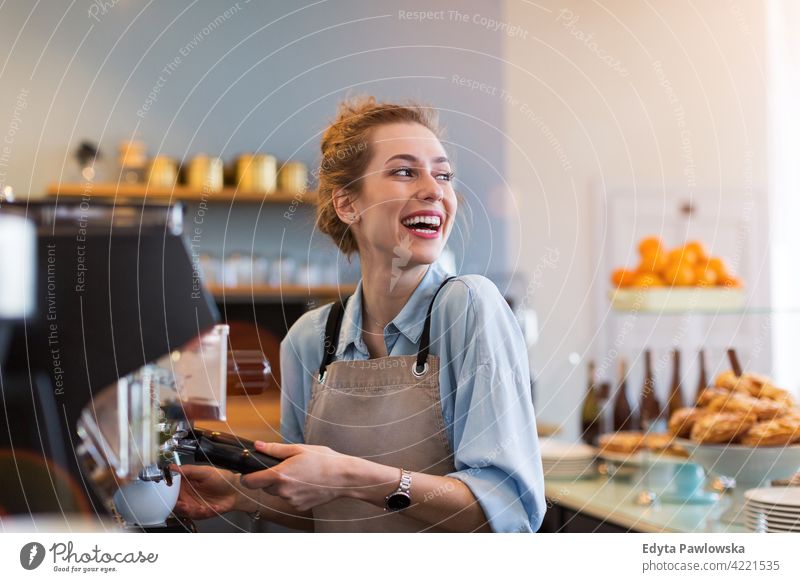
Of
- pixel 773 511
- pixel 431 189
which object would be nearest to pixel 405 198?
pixel 431 189

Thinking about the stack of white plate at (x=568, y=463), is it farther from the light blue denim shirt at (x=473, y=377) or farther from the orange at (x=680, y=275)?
the light blue denim shirt at (x=473, y=377)

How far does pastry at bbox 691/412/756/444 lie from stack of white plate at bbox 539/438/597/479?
0.24m

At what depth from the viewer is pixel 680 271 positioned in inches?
45.1

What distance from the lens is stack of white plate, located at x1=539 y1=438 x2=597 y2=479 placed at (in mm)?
1166

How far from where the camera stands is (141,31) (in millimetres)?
802

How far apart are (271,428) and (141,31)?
42cm

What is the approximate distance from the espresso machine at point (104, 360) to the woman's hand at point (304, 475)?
0.08m

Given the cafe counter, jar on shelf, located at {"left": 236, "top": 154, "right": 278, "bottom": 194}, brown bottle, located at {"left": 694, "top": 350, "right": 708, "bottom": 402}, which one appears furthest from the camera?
brown bottle, located at {"left": 694, "top": 350, "right": 708, "bottom": 402}

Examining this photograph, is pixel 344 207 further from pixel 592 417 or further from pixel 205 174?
pixel 592 417

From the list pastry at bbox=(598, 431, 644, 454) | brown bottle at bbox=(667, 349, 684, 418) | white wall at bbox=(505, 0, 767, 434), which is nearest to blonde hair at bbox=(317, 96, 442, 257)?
white wall at bbox=(505, 0, 767, 434)

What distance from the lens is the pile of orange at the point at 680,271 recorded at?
112cm

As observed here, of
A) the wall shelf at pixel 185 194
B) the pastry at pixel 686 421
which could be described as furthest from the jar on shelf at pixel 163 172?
the pastry at pixel 686 421

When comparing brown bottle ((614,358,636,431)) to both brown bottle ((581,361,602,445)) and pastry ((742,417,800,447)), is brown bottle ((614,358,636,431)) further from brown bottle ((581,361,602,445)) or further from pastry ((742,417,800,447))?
pastry ((742,417,800,447))
